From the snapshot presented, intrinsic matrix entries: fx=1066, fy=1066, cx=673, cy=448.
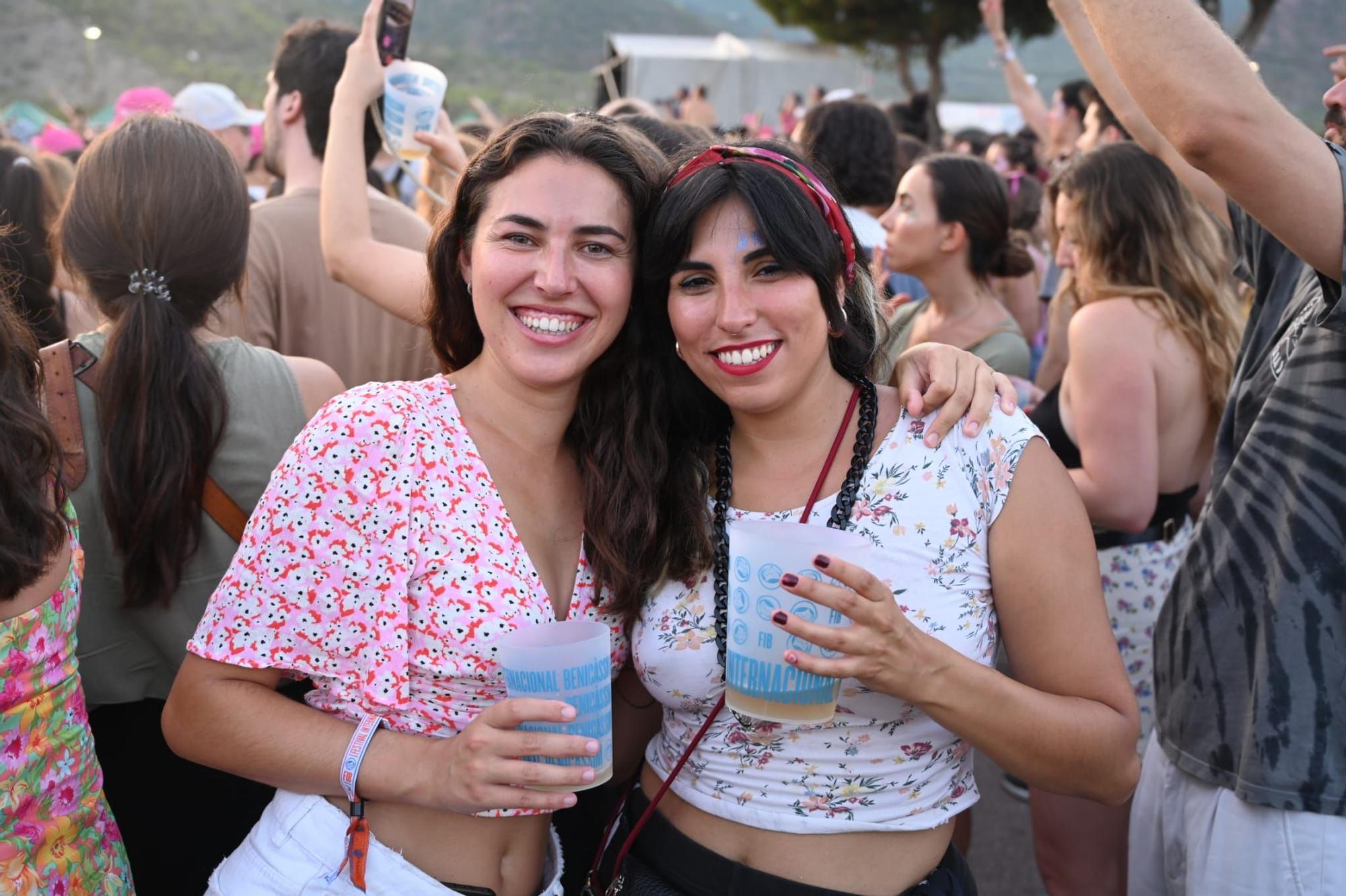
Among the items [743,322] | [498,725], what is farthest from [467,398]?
[498,725]

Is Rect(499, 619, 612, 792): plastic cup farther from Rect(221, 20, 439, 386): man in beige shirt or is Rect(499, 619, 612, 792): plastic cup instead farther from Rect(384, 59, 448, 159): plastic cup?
Answer: Rect(384, 59, 448, 159): plastic cup

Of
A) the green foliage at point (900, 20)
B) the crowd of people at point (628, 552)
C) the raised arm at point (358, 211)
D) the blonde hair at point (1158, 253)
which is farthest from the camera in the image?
the green foliage at point (900, 20)

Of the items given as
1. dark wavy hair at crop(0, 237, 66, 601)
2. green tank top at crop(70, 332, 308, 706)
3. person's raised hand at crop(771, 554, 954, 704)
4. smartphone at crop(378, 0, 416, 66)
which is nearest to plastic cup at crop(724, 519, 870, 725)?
person's raised hand at crop(771, 554, 954, 704)

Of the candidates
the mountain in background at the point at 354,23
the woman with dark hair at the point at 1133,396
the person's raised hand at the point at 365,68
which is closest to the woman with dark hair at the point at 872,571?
the woman with dark hair at the point at 1133,396

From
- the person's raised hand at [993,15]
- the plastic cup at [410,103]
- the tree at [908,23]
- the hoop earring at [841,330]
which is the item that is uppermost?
the tree at [908,23]

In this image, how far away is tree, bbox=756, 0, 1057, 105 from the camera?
1330 inches

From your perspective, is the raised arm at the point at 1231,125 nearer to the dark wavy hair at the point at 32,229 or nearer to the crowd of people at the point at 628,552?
the crowd of people at the point at 628,552

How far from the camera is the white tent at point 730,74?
833 inches

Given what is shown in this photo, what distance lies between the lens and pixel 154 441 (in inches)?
89.6

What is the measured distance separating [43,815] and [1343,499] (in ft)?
7.66

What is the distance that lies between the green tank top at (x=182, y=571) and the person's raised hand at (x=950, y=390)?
1.44 metres

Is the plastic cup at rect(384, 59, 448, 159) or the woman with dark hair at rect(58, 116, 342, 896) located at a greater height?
the plastic cup at rect(384, 59, 448, 159)

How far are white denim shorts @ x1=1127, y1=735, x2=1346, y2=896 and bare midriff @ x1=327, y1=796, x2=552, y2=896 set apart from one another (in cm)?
134

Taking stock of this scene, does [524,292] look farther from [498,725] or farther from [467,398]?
[498,725]
